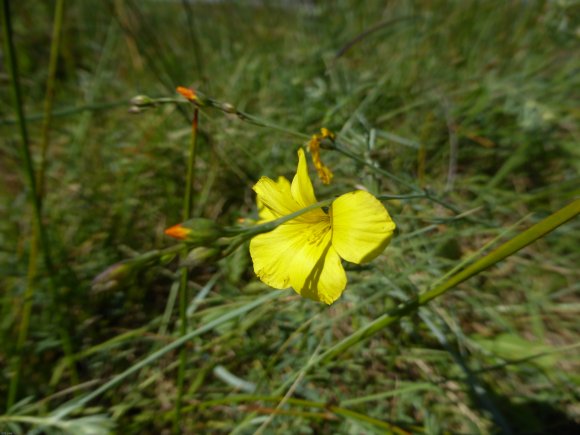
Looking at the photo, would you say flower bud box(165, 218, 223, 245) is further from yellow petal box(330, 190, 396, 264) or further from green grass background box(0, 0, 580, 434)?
green grass background box(0, 0, 580, 434)

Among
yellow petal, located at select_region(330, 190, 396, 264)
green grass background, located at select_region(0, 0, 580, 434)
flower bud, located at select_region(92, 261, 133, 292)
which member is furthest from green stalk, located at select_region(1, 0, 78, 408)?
yellow petal, located at select_region(330, 190, 396, 264)

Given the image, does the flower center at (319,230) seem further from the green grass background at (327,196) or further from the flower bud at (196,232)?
the flower bud at (196,232)

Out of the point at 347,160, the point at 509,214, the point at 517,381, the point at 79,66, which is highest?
the point at 79,66

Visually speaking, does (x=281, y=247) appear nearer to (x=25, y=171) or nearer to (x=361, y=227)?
(x=361, y=227)

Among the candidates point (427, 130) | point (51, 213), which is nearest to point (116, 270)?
point (51, 213)

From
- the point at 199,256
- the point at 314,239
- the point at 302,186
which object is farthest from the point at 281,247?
the point at 199,256

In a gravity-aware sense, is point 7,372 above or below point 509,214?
above

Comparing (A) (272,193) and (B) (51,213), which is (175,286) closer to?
(B) (51,213)
